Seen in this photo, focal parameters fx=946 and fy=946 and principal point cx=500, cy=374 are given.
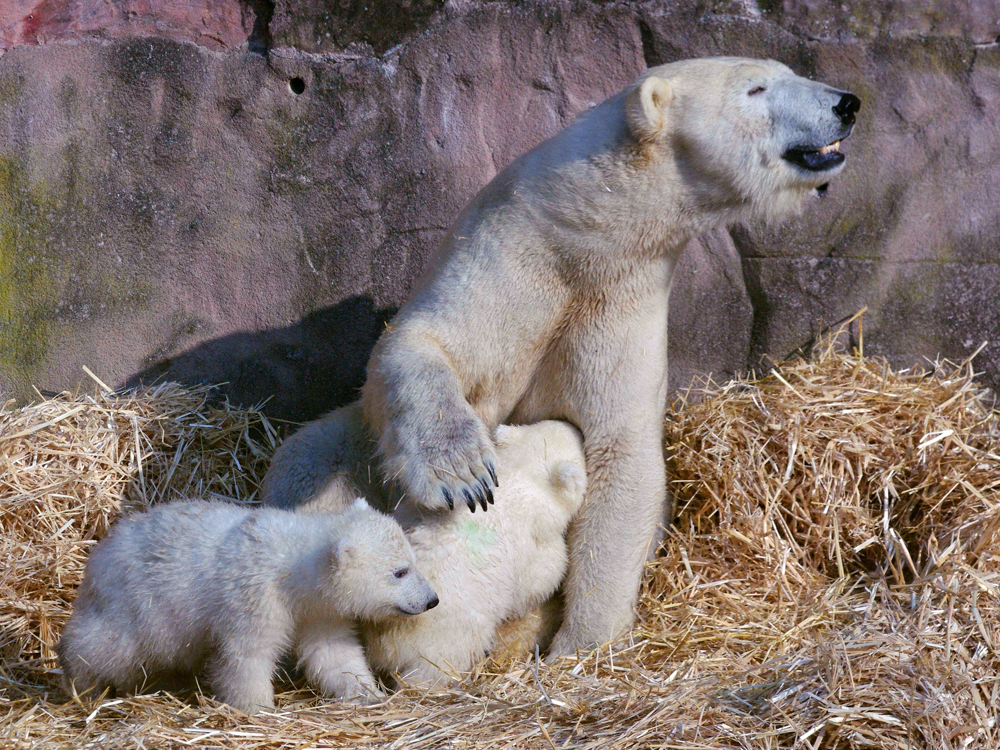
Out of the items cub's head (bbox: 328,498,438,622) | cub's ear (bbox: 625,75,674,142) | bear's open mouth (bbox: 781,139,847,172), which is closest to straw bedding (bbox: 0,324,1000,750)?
cub's head (bbox: 328,498,438,622)

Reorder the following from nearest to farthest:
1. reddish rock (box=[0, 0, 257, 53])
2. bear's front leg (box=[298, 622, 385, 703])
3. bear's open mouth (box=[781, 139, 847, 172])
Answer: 1. bear's front leg (box=[298, 622, 385, 703])
2. bear's open mouth (box=[781, 139, 847, 172])
3. reddish rock (box=[0, 0, 257, 53])

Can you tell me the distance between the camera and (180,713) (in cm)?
256

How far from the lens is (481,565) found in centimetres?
279

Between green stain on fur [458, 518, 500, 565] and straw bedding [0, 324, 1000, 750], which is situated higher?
green stain on fur [458, 518, 500, 565]

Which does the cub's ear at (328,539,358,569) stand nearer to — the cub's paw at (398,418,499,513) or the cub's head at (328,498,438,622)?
the cub's head at (328,498,438,622)

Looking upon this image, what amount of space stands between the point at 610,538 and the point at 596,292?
2.74ft

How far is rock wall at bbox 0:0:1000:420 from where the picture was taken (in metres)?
4.15

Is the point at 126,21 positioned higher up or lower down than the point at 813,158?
higher up

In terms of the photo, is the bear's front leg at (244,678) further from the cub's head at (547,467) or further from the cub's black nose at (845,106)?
the cub's black nose at (845,106)

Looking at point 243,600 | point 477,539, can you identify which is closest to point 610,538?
point 477,539

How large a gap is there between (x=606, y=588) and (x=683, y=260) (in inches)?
68.3

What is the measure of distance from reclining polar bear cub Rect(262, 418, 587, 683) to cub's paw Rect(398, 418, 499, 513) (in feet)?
0.16

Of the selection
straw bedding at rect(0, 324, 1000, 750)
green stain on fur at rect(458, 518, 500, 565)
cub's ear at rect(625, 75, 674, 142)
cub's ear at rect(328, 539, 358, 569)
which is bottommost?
straw bedding at rect(0, 324, 1000, 750)

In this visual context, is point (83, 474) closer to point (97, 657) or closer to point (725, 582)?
point (97, 657)
